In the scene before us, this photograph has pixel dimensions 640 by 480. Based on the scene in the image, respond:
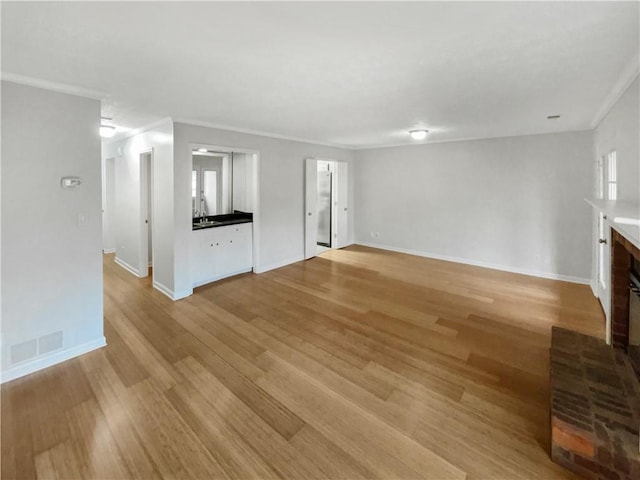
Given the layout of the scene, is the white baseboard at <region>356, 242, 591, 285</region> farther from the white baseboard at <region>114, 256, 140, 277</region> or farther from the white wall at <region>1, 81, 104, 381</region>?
the white wall at <region>1, 81, 104, 381</region>

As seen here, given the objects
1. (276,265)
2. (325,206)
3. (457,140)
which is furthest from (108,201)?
(457,140)

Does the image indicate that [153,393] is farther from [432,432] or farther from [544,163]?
[544,163]

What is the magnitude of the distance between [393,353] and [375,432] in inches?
38.8

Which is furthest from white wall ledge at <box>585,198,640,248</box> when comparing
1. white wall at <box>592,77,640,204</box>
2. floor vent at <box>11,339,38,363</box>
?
floor vent at <box>11,339,38,363</box>

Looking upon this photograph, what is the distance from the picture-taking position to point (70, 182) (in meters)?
2.69

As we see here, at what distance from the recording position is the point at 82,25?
1.72 meters

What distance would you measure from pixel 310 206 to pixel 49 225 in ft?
14.1

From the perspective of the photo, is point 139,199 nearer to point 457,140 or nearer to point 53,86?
point 53,86

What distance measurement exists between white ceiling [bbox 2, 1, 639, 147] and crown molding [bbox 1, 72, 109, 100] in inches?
2.3

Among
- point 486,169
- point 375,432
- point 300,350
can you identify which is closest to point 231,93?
point 300,350

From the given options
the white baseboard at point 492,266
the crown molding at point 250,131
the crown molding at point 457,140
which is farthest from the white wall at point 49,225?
the white baseboard at point 492,266

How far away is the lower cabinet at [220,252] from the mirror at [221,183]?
621mm

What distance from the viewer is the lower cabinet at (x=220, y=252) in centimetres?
457

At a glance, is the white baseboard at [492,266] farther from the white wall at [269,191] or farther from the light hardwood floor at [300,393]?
the white wall at [269,191]
